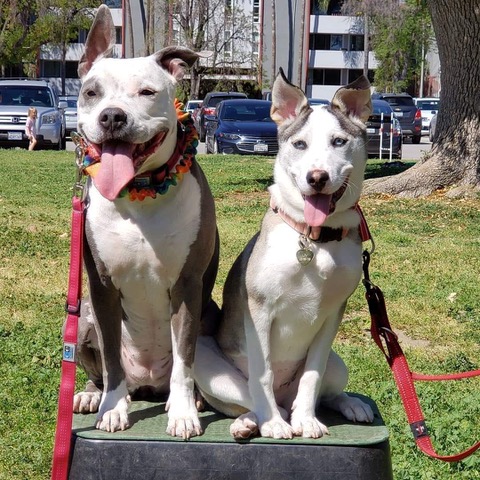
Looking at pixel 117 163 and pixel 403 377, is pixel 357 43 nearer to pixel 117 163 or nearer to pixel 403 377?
pixel 403 377

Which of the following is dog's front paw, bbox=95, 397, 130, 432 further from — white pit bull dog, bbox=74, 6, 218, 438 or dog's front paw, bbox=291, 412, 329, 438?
dog's front paw, bbox=291, 412, 329, 438

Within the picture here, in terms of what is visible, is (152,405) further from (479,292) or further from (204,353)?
(479,292)

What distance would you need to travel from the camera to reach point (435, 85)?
60906mm

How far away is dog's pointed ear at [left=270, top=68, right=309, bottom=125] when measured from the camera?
3.61 meters

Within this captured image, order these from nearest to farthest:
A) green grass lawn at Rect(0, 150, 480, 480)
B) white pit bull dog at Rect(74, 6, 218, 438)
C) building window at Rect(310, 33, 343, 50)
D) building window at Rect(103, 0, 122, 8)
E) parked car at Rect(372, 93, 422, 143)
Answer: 1. white pit bull dog at Rect(74, 6, 218, 438)
2. green grass lawn at Rect(0, 150, 480, 480)
3. parked car at Rect(372, 93, 422, 143)
4. building window at Rect(103, 0, 122, 8)
5. building window at Rect(310, 33, 343, 50)

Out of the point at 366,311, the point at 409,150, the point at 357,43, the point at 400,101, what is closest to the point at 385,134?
the point at 409,150

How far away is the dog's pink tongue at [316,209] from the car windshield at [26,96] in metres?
22.2

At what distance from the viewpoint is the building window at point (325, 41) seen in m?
60.3

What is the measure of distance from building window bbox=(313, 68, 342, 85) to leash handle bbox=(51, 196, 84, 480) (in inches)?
2311

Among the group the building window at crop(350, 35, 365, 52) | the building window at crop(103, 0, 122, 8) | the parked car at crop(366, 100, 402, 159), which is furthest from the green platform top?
the building window at crop(350, 35, 365, 52)

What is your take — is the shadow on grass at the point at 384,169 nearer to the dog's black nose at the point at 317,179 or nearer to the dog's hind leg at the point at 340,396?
the dog's hind leg at the point at 340,396

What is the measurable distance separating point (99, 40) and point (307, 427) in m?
1.74

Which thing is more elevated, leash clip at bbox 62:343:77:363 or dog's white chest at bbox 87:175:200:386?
dog's white chest at bbox 87:175:200:386

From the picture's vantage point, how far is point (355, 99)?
3.58 meters
